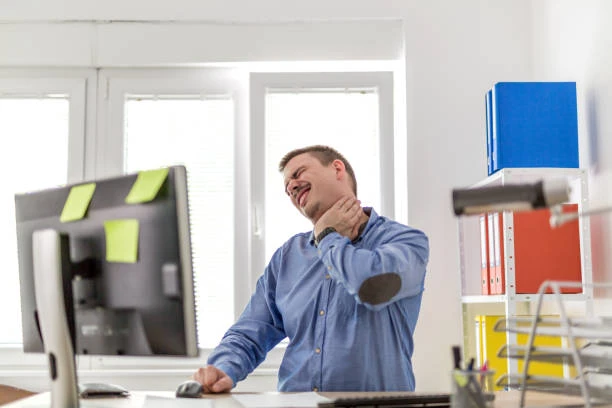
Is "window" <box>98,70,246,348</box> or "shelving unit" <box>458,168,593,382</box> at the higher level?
"window" <box>98,70,246,348</box>

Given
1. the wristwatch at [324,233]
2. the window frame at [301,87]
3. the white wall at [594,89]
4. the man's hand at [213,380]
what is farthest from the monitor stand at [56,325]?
the window frame at [301,87]

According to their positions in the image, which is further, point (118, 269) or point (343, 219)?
point (343, 219)

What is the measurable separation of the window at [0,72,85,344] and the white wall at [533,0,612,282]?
208 centimetres

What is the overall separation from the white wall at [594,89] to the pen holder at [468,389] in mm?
1495

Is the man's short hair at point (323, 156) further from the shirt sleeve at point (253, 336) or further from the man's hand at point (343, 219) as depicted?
the shirt sleeve at point (253, 336)

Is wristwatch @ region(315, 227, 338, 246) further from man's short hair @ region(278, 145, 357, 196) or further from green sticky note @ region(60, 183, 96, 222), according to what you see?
green sticky note @ region(60, 183, 96, 222)

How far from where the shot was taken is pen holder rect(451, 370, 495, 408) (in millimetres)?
1204

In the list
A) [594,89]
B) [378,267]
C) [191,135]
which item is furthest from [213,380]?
[191,135]

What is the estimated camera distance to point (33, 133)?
3572 millimetres

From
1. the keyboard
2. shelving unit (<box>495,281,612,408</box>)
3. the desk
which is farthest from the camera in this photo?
the desk

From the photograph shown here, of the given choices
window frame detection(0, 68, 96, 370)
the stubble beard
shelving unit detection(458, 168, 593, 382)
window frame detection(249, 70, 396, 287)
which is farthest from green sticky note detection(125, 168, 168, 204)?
window frame detection(0, 68, 96, 370)

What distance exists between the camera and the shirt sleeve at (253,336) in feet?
7.15

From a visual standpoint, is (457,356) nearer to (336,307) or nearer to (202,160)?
(336,307)

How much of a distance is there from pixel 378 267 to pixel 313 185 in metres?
0.47
